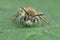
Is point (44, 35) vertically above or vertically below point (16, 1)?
below

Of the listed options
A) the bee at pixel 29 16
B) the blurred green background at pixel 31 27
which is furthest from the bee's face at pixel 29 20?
the blurred green background at pixel 31 27

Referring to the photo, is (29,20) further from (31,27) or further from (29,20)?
(31,27)

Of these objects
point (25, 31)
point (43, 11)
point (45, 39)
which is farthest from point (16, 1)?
point (45, 39)

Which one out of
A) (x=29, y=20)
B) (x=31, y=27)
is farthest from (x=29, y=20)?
(x=31, y=27)

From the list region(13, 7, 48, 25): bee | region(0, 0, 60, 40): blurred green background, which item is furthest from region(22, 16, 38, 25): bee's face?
region(0, 0, 60, 40): blurred green background

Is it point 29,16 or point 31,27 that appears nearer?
point 31,27

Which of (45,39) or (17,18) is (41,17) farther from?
(45,39)
